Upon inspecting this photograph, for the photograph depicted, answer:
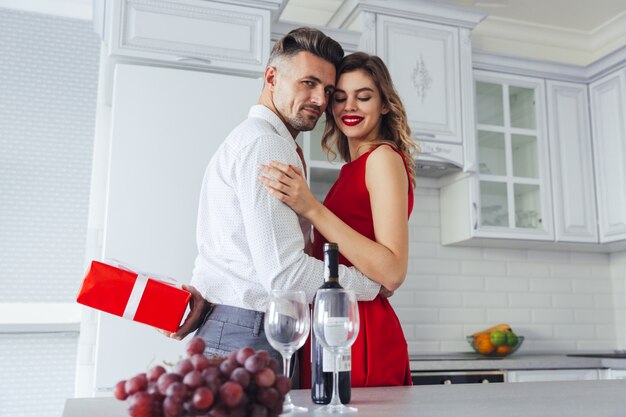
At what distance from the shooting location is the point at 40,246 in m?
3.27

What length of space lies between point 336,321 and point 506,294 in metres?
3.03

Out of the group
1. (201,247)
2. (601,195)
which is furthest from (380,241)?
(601,195)

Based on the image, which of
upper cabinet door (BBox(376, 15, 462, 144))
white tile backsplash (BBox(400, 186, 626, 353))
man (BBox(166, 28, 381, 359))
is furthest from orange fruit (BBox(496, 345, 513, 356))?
man (BBox(166, 28, 381, 359))

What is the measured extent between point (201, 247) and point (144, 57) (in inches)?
56.7

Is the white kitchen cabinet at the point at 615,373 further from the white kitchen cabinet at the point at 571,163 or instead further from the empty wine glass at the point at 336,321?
the empty wine glass at the point at 336,321

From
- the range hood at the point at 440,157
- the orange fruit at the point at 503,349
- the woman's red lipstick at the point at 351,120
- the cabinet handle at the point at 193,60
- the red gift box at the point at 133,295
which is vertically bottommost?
the orange fruit at the point at 503,349

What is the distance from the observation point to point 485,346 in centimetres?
329

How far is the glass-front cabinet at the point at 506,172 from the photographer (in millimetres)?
3443

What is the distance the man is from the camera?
1.32m

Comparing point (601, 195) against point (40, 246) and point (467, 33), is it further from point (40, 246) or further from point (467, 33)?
point (40, 246)

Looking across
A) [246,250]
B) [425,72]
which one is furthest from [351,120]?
[425,72]

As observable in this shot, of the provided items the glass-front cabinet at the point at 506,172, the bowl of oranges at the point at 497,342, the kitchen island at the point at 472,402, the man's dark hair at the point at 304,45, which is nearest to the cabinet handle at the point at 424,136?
the glass-front cabinet at the point at 506,172

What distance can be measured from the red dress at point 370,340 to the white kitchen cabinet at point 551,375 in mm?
1691

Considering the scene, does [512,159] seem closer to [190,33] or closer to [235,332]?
[190,33]
